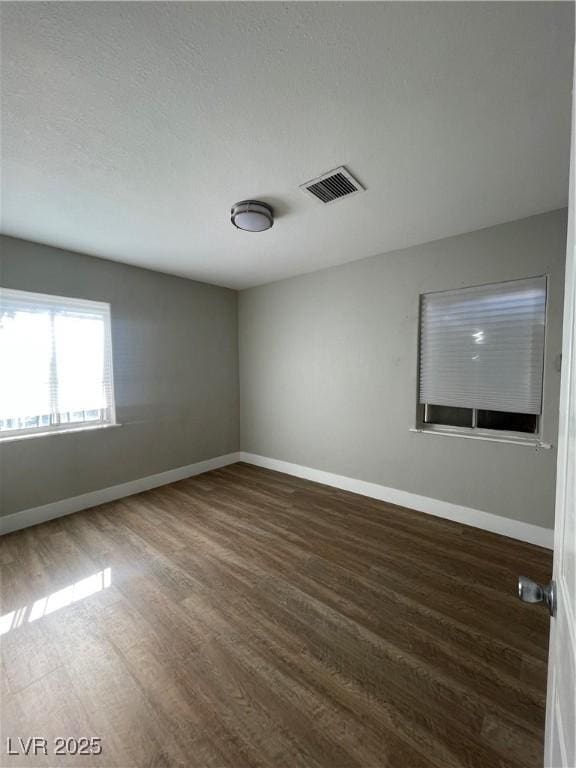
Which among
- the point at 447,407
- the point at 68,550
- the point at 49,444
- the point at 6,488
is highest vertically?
the point at 447,407

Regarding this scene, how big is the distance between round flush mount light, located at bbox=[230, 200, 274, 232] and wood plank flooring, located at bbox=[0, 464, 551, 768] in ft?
8.40

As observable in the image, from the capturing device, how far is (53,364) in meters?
2.97

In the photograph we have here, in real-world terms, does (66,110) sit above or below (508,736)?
above

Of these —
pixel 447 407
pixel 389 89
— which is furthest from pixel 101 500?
pixel 389 89

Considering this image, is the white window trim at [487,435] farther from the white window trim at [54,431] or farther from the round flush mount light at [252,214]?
the white window trim at [54,431]

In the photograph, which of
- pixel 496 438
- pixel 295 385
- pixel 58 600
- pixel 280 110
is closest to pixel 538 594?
pixel 280 110

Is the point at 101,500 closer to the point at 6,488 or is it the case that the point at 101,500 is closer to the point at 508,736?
the point at 6,488

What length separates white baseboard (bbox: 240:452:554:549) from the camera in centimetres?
250

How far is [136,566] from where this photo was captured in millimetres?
2246

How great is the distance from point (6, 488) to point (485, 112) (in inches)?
171

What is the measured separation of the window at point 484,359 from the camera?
249cm

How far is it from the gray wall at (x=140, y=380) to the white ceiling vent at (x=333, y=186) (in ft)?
8.07

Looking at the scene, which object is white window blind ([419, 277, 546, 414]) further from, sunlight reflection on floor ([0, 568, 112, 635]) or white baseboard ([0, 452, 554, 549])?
sunlight reflection on floor ([0, 568, 112, 635])

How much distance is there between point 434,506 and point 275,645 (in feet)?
6.80
